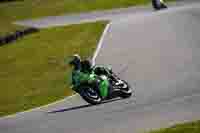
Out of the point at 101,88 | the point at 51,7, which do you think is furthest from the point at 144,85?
the point at 51,7

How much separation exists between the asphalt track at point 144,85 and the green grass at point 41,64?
4.24ft

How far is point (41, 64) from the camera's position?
84.2 ft

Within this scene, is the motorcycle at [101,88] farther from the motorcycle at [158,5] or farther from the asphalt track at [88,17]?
the motorcycle at [158,5]

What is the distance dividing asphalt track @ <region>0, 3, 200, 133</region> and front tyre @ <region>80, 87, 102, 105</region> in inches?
8.2

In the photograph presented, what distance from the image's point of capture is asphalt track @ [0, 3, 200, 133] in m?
14.0

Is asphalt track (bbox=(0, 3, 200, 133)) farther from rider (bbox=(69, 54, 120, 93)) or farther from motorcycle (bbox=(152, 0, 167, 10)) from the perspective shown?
motorcycle (bbox=(152, 0, 167, 10))

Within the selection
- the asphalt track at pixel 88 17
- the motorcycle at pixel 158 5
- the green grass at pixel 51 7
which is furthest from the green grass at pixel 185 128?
the green grass at pixel 51 7

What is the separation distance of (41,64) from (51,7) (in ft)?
69.7

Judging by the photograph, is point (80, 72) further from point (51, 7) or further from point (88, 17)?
point (51, 7)

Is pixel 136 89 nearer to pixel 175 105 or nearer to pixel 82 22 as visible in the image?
pixel 175 105

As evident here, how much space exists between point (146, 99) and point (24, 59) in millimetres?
12202

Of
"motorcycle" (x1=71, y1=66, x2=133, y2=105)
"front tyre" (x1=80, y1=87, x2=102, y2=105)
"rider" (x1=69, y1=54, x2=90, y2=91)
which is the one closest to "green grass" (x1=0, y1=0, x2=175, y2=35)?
"motorcycle" (x1=71, y1=66, x2=133, y2=105)

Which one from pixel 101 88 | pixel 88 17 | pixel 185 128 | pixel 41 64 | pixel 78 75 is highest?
pixel 185 128

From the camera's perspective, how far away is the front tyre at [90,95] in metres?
16.8
